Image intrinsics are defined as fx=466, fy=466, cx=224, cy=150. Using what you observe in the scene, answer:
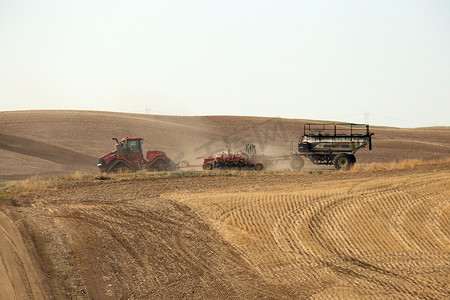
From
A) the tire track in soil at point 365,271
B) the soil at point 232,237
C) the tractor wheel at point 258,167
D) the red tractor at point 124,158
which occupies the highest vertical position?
the red tractor at point 124,158

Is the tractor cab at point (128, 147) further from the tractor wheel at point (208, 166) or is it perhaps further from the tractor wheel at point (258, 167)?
the tractor wheel at point (258, 167)

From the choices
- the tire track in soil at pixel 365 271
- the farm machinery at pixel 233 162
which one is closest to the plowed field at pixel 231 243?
the tire track in soil at pixel 365 271

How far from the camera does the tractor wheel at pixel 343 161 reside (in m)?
28.6

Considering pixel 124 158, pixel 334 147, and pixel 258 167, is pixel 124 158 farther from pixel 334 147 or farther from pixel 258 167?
pixel 334 147

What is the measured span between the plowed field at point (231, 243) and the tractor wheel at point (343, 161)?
7.24 metres

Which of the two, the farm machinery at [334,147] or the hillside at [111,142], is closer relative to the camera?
the farm machinery at [334,147]

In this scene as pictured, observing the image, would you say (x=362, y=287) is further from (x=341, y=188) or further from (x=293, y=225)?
(x=341, y=188)

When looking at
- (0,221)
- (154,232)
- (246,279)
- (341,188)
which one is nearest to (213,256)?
(246,279)

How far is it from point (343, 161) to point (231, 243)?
17127 millimetres

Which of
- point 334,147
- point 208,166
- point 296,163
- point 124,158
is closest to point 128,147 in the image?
point 124,158

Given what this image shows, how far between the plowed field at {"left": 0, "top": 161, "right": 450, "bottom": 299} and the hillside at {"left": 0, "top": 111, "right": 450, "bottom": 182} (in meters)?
14.9

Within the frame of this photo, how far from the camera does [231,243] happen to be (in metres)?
13.3

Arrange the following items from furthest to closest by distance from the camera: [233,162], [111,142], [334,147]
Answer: [111,142] → [334,147] → [233,162]

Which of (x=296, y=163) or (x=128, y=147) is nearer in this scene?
(x=128, y=147)
